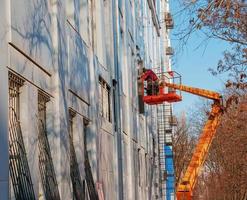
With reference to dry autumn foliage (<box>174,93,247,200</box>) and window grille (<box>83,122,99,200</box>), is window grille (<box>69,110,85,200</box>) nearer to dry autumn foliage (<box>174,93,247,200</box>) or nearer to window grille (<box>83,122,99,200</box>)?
window grille (<box>83,122,99,200</box>)

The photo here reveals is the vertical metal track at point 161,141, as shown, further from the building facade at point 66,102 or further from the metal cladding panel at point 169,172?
the building facade at point 66,102

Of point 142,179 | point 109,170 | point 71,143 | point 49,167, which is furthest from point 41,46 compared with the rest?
point 142,179

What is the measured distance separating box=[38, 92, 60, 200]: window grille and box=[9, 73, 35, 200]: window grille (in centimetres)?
135

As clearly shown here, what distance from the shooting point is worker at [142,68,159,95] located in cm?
3519

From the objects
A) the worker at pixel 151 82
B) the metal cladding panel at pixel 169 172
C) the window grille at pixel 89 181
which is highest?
the worker at pixel 151 82

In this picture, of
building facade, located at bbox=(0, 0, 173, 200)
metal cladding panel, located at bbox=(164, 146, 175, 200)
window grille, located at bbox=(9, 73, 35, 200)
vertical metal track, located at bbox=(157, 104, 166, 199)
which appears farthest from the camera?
metal cladding panel, located at bbox=(164, 146, 175, 200)

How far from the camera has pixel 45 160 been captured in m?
13.5

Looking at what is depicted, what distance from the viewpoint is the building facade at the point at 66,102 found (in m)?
11.6

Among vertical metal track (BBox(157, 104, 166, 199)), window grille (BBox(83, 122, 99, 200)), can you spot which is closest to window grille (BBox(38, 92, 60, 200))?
window grille (BBox(83, 122, 99, 200))

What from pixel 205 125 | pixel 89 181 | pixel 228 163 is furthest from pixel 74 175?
pixel 228 163

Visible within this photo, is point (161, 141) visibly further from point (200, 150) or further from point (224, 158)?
point (200, 150)

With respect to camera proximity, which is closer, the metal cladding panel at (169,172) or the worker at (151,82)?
the worker at (151,82)

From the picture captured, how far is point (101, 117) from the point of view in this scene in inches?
829

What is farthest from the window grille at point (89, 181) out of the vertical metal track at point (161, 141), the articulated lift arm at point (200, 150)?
the vertical metal track at point (161, 141)
